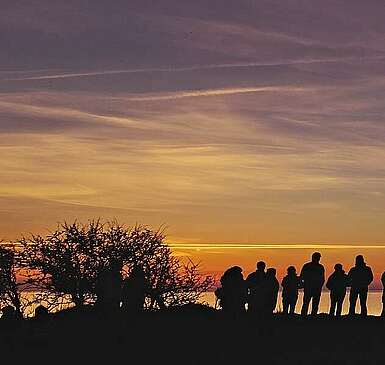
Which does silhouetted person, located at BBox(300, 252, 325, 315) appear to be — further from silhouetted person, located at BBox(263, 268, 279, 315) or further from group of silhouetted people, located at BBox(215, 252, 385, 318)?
silhouetted person, located at BBox(263, 268, 279, 315)

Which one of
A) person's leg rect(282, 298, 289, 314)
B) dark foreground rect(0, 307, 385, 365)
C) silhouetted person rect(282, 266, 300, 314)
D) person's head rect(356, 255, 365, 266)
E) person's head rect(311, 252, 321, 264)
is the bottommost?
dark foreground rect(0, 307, 385, 365)

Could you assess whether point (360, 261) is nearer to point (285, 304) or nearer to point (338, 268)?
point (338, 268)

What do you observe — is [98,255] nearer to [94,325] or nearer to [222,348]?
[94,325]

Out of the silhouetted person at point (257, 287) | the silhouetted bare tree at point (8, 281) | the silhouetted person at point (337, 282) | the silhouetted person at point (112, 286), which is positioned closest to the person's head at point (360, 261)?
the silhouetted person at point (337, 282)

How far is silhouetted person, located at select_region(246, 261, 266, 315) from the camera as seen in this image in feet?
116

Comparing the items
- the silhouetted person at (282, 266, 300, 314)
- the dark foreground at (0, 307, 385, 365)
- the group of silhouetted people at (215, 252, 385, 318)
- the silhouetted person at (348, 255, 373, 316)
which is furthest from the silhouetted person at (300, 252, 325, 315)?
the dark foreground at (0, 307, 385, 365)

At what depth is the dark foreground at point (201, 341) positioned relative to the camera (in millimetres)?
34406

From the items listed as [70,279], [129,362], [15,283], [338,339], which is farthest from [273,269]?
[15,283]

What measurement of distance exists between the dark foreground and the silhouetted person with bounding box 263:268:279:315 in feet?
1.80

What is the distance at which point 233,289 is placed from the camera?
118ft

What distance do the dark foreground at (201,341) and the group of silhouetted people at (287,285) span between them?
730 millimetres

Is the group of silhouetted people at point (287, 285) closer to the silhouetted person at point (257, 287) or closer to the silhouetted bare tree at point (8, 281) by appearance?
the silhouetted person at point (257, 287)

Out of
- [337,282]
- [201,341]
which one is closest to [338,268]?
[337,282]

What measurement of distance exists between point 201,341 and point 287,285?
380cm
